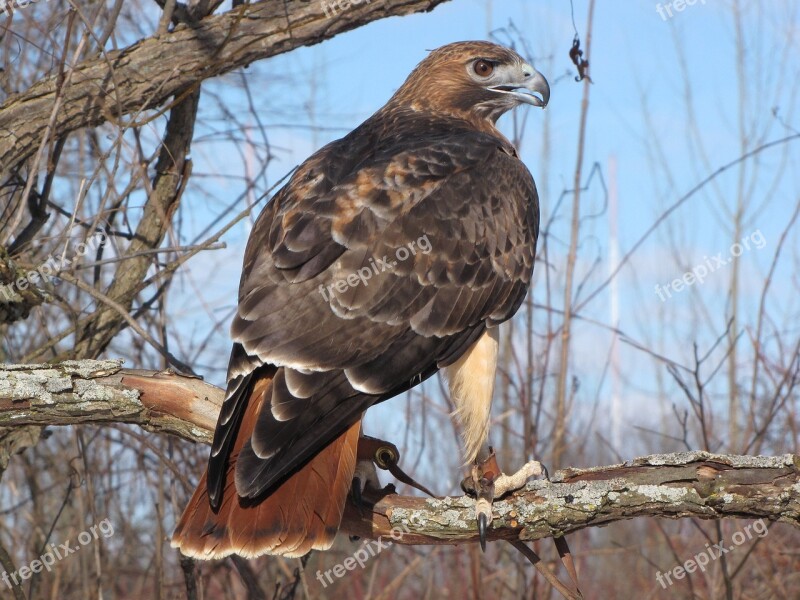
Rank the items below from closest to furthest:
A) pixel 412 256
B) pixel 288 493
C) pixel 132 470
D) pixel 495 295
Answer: pixel 288 493 → pixel 412 256 → pixel 495 295 → pixel 132 470

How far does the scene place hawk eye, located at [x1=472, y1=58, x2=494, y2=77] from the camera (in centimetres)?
504

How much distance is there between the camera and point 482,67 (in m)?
5.05

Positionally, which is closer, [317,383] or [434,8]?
[317,383]

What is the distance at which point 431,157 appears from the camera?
406 centimetres

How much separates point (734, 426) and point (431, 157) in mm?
2947

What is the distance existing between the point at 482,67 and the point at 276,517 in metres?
2.89

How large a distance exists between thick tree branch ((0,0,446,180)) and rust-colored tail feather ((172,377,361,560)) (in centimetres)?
198

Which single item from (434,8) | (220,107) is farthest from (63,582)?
(434,8)

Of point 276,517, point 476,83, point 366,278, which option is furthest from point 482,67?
point 276,517

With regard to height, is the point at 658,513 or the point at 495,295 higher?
the point at 495,295

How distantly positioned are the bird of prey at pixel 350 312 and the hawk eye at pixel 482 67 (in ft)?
1.53

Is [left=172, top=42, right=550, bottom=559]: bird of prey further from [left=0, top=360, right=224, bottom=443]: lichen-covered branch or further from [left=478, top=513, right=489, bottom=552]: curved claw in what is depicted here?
[left=0, top=360, right=224, bottom=443]: lichen-covered branch

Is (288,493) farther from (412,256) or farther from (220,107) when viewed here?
(220,107)

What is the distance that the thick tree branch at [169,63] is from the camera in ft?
14.2
